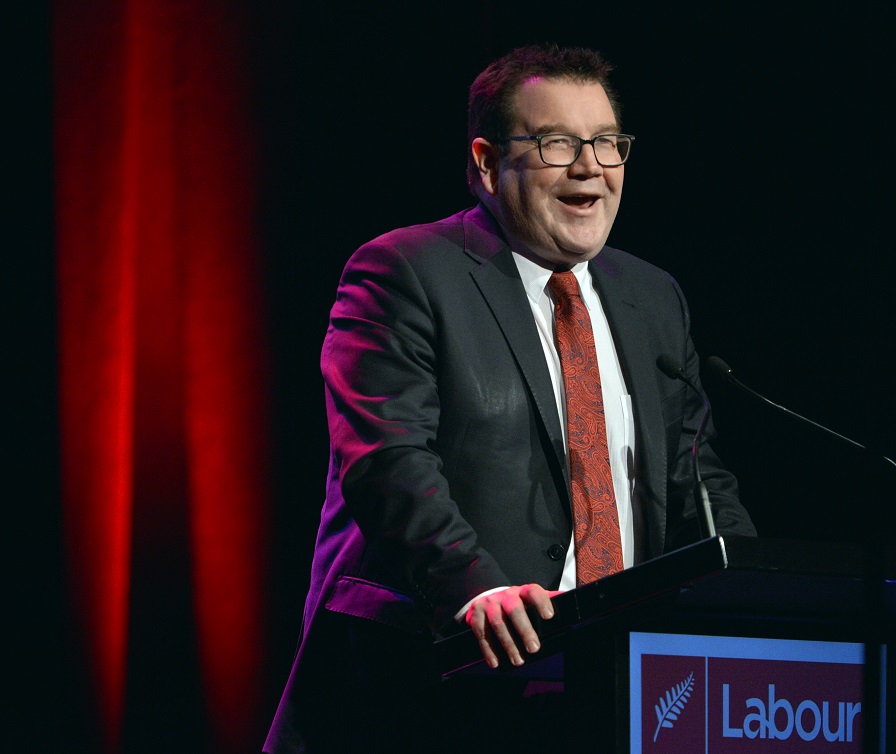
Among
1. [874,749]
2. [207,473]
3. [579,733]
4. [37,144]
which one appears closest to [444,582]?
[579,733]

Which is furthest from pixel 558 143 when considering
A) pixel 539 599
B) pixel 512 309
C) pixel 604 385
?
pixel 539 599

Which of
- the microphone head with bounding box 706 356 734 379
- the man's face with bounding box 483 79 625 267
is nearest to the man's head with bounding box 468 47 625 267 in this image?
the man's face with bounding box 483 79 625 267

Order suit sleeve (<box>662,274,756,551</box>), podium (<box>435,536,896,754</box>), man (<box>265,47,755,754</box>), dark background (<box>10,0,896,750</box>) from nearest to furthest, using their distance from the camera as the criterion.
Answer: podium (<box>435,536,896,754</box>)
man (<box>265,47,755,754</box>)
suit sleeve (<box>662,274,756,551</box>)
dark background (<box>10,0,896,750</box>)

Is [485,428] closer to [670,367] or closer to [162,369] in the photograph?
[670,367]

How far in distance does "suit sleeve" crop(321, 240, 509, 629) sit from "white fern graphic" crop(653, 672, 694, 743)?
0.29 metres

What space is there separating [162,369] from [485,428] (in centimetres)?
152

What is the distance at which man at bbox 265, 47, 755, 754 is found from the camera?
6.06ft

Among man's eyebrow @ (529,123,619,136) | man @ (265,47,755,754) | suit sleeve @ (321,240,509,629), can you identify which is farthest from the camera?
man's eyebrow @ (529,123,619,136)

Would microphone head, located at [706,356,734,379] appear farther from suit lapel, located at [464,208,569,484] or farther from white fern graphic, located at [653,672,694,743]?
white fern graphic, located at [653,672,694,743]

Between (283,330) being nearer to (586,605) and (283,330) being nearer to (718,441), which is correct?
(718,441)

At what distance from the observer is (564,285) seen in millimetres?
2258

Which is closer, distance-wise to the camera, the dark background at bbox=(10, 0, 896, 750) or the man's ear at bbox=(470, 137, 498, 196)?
the man's ear at bbox=(470, 137, 498, 196)

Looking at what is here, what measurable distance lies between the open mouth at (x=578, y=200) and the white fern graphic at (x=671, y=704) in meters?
1.04

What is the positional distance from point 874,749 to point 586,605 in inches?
15.7
